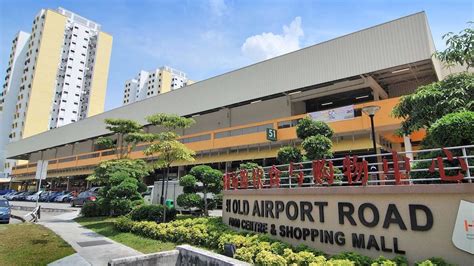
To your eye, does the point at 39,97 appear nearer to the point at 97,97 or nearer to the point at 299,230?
the point at 97,97

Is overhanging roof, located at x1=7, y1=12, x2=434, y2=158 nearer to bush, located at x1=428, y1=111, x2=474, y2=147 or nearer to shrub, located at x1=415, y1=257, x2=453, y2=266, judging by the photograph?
bush, located at x1=428, y1=111, x2=474, y2=147

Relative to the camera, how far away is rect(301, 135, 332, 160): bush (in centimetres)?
1183

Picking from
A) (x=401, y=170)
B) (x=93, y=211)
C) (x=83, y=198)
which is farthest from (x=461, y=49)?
(x=83, y=198)

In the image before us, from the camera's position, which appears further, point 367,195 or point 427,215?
point 367,195

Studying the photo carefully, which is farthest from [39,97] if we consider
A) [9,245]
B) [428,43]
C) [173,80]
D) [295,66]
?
[428,43]

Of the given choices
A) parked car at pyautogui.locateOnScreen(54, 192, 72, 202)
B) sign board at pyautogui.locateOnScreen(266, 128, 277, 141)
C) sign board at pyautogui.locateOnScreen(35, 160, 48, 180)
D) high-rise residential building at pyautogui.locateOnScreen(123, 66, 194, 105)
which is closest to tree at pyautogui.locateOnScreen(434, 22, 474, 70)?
sign board at pyautogui.locateOnScreen(266, 128, 277, 141)

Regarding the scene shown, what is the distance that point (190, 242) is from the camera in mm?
10562

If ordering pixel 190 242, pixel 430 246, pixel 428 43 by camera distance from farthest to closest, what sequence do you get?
pixel 428 43 < pixel 190 242 < pixel 430 246

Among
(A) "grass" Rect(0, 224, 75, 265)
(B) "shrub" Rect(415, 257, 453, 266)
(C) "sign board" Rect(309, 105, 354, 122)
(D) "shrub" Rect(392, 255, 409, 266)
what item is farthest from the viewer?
(C) "sign board" Rect(309, 105, 354, 122)

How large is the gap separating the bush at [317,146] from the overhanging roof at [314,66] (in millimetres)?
10764

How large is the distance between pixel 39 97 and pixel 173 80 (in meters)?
37.6

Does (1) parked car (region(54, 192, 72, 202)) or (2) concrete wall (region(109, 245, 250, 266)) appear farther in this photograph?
(1) parked car (region(54, 192, 72, 202))

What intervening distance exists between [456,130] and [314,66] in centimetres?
1695

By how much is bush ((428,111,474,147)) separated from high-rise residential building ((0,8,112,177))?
73656 mm
